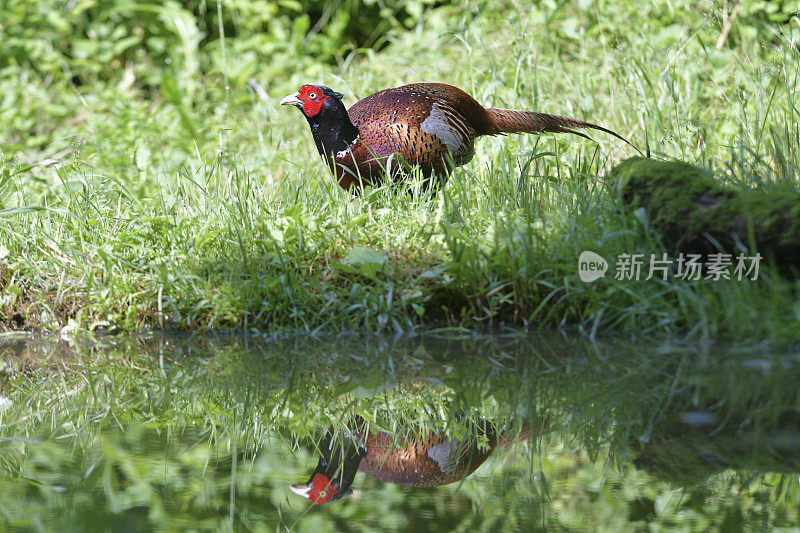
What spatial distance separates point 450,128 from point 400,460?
2160mm

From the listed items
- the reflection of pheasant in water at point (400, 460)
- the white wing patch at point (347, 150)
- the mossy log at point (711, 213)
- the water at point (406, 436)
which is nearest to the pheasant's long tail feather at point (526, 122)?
the white wing patch at point (347, 150)

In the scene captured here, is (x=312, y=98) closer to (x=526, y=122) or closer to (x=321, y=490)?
(x=526, y=122)

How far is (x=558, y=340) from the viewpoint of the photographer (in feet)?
9.82

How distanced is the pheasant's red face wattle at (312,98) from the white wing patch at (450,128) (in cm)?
48

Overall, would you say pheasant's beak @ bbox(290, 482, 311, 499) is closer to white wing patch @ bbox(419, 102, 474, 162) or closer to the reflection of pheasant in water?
the reflection of pheasant in water

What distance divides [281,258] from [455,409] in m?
1.24

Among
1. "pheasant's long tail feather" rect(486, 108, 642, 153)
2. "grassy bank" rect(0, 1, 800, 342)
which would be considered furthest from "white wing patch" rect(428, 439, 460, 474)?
"pheasant's long tail feather" rect(486, 108, 642, 153)

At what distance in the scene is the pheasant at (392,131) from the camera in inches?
152

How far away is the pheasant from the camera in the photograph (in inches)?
152

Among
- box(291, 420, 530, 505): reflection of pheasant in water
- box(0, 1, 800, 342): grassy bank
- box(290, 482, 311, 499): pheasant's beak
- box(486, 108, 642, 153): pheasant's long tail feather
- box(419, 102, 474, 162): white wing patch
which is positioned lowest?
box(290, 482, 311, 499): pheasant's beak

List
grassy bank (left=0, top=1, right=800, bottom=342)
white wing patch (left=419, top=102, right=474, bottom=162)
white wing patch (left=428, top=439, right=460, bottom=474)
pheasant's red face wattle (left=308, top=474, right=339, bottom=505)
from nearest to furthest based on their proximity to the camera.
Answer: pheasant's red face wattle (left=308, top=474, right=339, bottom=505) < white wing patch (left=428, top=439, right=460, bottom=474) < grassy bank (left=0, top=1, right=800, bottom=342) < white wing patch (left=419, top=102, right=474, bottom=162)

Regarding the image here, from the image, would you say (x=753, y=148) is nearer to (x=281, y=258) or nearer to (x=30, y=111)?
(x=281, y=258)

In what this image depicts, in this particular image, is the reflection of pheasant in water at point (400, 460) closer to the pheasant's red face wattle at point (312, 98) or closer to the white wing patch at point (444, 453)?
the white wing patch at point (444, 453)

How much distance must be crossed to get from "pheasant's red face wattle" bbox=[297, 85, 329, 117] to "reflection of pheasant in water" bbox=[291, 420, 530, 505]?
210 centimetres
